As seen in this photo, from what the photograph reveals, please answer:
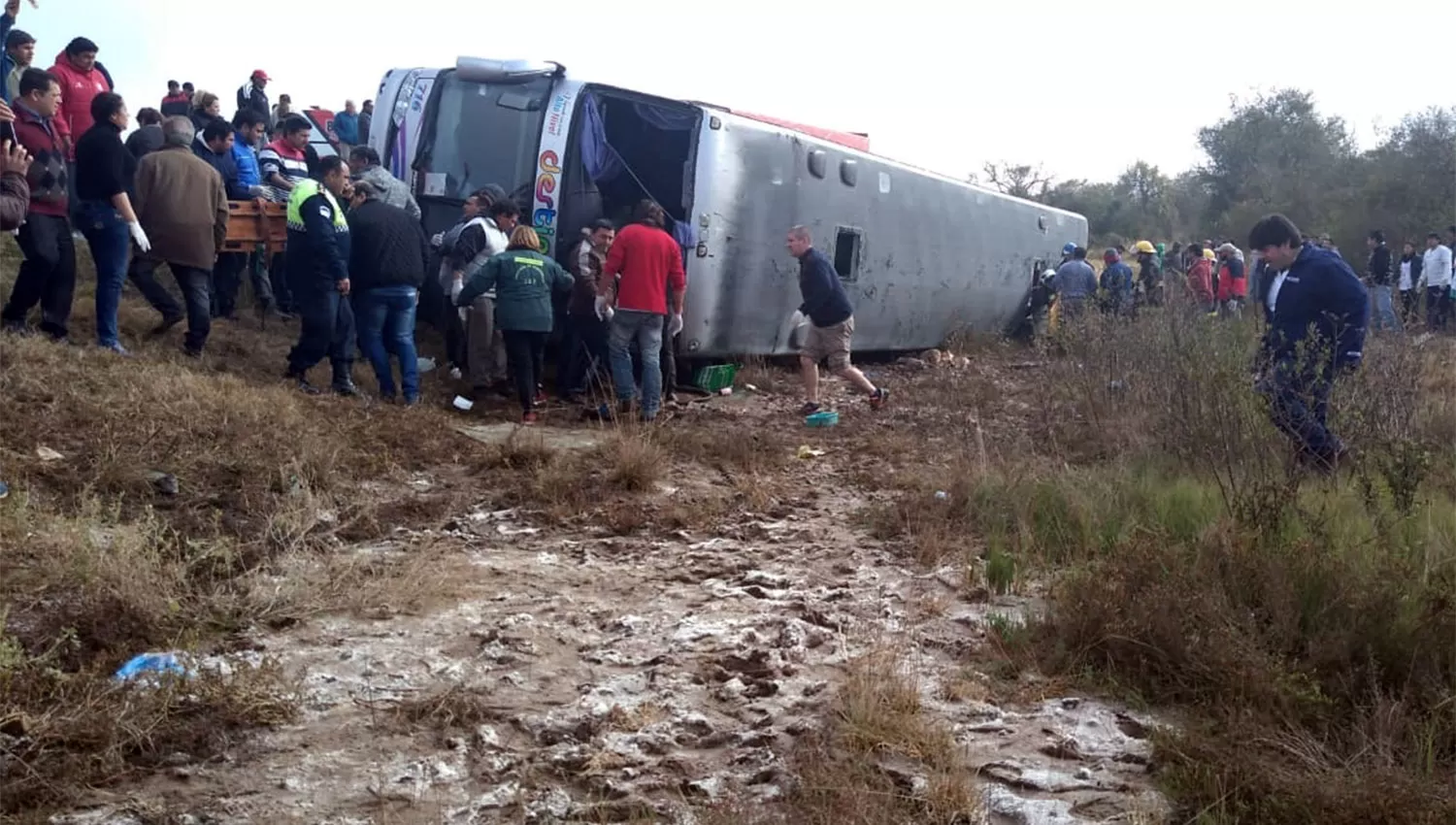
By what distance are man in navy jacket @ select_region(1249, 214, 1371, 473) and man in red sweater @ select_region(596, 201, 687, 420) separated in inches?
157

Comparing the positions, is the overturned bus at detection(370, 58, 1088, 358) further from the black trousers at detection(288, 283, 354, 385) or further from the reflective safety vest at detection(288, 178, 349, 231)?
the black trousers at detection(288, 283, 354, 385)

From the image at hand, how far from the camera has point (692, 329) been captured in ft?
31.8

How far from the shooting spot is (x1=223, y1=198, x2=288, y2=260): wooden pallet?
8891 mm

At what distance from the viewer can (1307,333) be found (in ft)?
19.0

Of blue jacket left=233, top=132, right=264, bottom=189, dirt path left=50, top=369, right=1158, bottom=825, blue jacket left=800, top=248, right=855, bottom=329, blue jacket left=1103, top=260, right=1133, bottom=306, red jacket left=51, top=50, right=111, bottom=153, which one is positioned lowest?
dirt path left=50, top=369, right=1158, bottom=825

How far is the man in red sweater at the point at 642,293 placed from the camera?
850 centimetres

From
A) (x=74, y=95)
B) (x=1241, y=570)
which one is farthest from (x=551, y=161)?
(x=1241, y=570)

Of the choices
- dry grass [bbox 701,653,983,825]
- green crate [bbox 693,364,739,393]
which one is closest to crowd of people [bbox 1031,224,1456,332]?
green crate [bbox 693,364,739,393]

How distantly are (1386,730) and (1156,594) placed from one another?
904 millimetres

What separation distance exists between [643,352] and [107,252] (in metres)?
3.57

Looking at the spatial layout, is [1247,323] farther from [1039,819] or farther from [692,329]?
[1039,819]

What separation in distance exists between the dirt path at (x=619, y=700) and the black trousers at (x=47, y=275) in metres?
3.53

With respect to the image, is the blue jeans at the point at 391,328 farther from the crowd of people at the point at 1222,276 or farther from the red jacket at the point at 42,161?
the crowd of people at the point at 1222,276

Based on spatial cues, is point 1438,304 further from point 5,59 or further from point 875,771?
point 5,59
